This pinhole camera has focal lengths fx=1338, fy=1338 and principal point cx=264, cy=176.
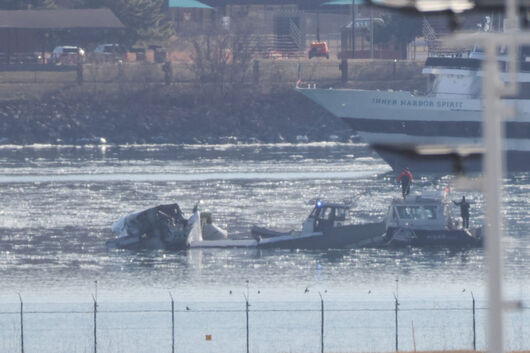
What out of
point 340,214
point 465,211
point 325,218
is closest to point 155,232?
point 325,218

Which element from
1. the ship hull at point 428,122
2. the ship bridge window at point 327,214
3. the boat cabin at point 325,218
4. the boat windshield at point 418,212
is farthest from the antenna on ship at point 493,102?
the ship hull at point 428,122

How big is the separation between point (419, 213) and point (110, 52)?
7567 centimetres

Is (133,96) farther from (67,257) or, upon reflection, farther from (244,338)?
(244,338)

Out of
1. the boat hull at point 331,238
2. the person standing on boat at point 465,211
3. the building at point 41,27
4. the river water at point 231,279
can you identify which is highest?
the building at point 41,27

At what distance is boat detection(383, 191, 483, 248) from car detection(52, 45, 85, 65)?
69.8 meters

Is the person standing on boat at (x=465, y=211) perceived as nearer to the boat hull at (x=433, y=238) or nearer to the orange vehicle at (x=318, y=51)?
the boat hull at (x=433, y=238)

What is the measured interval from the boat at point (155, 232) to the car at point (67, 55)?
67639mm

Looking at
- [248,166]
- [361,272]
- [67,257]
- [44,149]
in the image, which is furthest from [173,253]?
[44,149]

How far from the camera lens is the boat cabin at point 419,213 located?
4662 centimetres

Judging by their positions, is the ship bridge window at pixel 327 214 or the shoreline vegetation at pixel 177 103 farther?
the shoreline vegetation at pixel 177 103

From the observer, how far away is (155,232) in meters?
46.7

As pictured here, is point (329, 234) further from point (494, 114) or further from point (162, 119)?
point (162, 119)

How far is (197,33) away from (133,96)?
18950 millimetres

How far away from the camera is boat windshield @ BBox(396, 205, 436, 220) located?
46.7m
